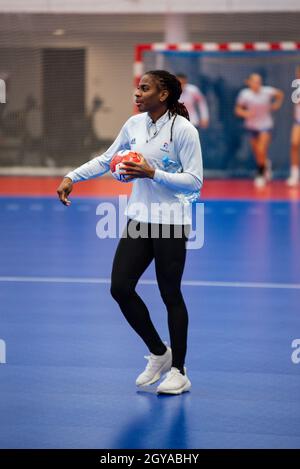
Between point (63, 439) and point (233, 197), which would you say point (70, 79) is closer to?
point (233, 197)

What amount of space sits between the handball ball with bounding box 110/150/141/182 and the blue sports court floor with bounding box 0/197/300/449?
1308 mm

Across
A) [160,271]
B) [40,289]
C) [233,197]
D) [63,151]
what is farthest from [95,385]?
[63,151]

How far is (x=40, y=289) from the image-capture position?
28.8ft

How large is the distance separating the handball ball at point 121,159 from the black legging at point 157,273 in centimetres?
35

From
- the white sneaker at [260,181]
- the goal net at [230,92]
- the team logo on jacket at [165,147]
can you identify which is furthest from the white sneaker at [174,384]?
the goal net at [230,92]

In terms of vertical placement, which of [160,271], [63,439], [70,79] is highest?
[70,79]

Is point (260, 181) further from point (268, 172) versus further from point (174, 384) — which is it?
point (174, 384)

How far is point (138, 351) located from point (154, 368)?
0.86 m

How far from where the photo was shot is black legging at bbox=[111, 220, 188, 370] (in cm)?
559

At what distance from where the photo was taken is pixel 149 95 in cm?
558

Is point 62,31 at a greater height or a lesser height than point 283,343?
greater

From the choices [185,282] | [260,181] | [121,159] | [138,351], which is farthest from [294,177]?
[121,159]

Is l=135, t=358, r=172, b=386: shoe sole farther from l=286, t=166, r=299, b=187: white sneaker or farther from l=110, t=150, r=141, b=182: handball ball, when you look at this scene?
l=286, t=166, r=299, b=187: white sneaker

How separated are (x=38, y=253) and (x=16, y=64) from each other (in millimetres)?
11897
